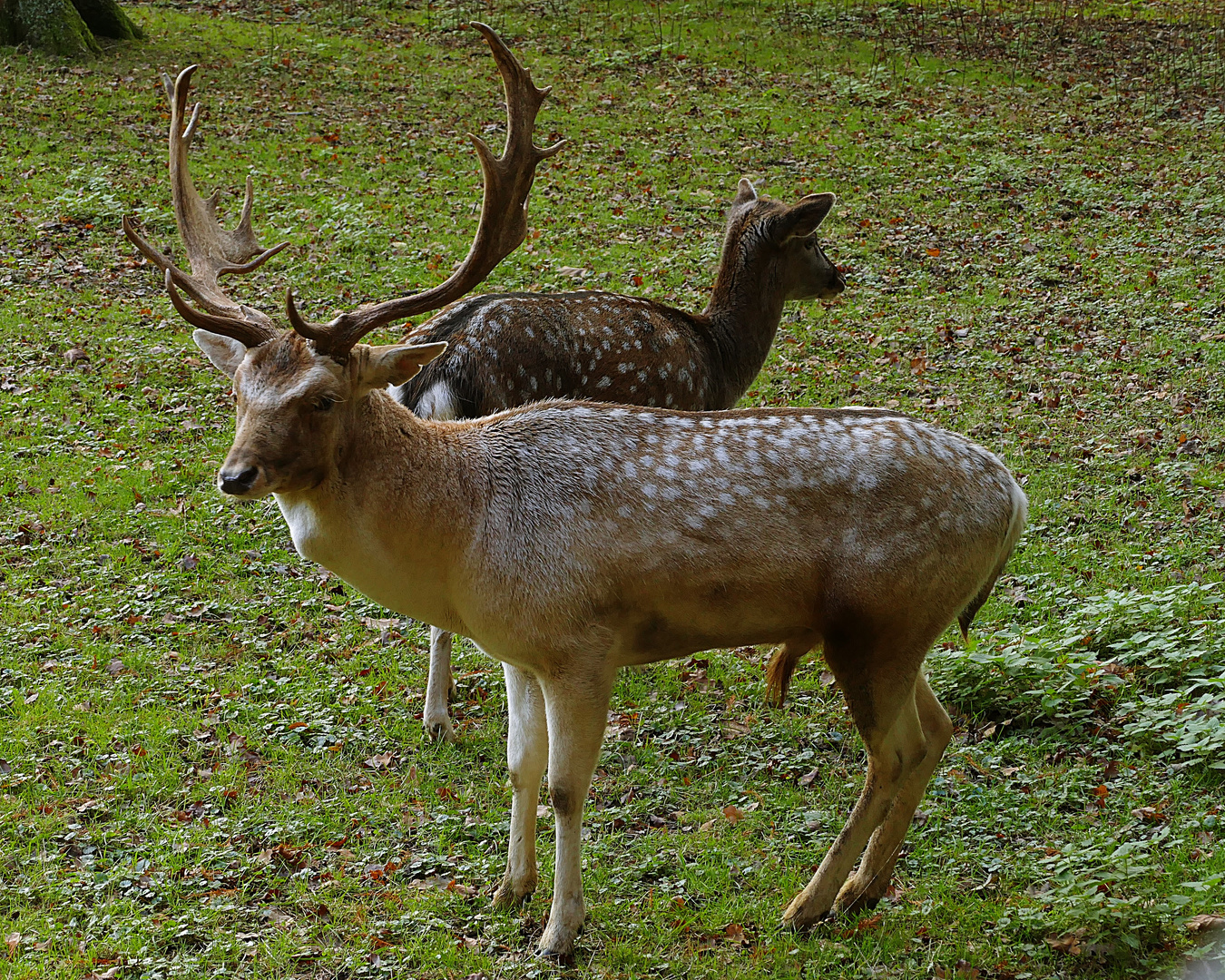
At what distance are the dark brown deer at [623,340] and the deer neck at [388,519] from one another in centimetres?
132

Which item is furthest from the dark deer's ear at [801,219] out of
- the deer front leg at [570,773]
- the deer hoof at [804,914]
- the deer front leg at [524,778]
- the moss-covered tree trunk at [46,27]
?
the moss-covered tree trunk at [46,27]

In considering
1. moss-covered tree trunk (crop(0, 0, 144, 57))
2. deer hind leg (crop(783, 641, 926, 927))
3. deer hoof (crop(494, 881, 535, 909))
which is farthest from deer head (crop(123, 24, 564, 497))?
moss-covered tree trunk (crop(0, 0, 144, 57))

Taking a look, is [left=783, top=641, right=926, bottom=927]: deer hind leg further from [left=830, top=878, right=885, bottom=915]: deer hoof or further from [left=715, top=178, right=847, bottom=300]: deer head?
[left=715, top=178, right=847, bottom=300]: deer head

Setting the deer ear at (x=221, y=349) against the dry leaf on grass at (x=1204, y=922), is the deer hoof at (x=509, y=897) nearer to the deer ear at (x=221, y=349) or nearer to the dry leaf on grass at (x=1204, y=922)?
the deer ear at (x=221, y=349)

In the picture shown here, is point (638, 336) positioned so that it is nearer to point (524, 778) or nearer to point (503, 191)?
point (503, 191)

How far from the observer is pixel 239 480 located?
14.1 feet

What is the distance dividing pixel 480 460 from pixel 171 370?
7.10m

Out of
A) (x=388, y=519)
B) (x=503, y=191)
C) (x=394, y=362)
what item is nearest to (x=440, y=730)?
(x=388, y=519)

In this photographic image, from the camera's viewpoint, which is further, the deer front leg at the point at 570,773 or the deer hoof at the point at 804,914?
the deer hoof at the point at 804,914

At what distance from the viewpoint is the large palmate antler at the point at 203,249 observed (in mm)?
4809

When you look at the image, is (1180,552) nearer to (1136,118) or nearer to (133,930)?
(133,930)

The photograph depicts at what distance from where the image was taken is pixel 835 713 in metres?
6.42

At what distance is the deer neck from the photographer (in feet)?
15.3

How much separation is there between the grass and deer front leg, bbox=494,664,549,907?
0.49 feet
